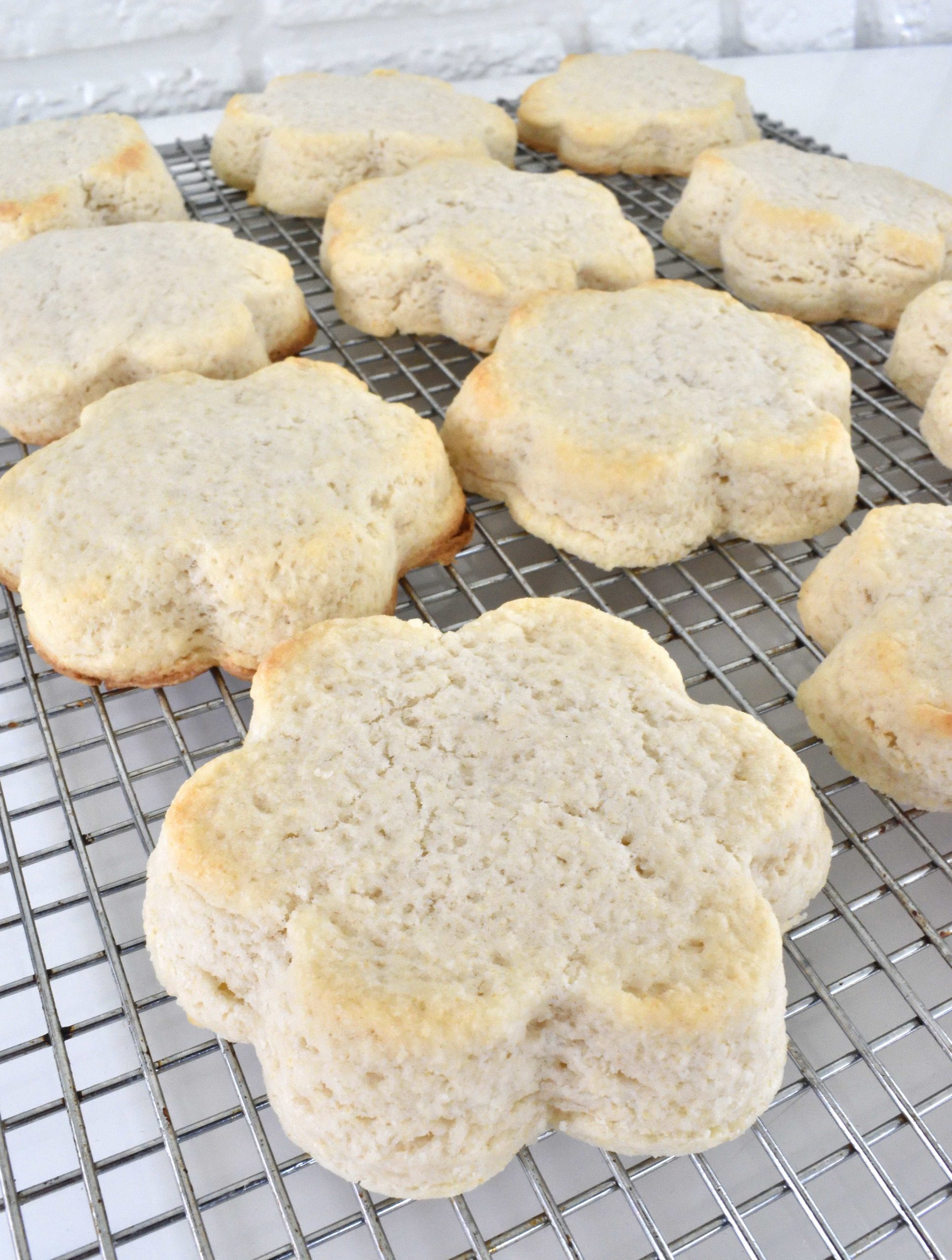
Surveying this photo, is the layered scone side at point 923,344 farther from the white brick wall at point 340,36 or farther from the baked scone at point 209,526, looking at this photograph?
the white brick wall at point 340,36

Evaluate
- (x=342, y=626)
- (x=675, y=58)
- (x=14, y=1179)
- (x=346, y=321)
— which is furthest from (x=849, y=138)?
(x=14, y=1179)

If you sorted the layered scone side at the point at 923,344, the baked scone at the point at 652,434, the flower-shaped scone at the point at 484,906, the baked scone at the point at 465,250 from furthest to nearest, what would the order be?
the baked scone at the point at 465,250 → the layered scone side at the point at 923,344 → the baked scone at the point at 652,434 → the flower-shaped scone at the point at 484,906

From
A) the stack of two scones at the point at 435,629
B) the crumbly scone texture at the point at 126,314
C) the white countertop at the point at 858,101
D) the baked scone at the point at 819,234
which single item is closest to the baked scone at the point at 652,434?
the stack of two scones at the point at 435,629

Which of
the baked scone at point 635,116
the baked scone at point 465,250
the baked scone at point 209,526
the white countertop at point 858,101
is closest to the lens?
the baked scone at point 209,526

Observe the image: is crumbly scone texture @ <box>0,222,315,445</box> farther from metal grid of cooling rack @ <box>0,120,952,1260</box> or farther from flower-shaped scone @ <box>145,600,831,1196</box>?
flower-shaped scone @ <box>145,600,831,1196</box>

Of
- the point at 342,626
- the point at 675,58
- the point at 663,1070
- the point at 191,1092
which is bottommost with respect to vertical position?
the point at 191,1092

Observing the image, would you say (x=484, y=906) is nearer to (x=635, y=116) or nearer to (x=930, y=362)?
(x=930, y=362)

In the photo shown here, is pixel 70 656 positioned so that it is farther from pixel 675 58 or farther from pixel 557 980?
pixel 675 58
